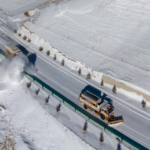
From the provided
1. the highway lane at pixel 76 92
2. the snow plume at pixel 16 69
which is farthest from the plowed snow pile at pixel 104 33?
the snow plume at pixel 16 69

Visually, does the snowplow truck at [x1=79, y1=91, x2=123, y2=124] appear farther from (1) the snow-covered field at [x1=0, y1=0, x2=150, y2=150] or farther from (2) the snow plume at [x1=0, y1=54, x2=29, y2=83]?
(2) the snow plume at [x1=0, y1=54, x2=29, y2=83]

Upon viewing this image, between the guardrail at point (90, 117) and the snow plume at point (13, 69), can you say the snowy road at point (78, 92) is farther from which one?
the snow plume at point (13, 69)

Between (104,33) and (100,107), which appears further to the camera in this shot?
(104,33)

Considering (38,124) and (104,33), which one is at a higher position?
(104,33)

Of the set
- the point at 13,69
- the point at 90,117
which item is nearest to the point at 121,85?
the point at 90,117

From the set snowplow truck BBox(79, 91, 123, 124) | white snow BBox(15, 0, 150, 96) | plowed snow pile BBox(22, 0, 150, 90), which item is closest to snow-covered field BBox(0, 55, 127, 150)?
snowplow truck BBox(79, 91, 123, 124)

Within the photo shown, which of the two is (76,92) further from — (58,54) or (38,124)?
(58,54)

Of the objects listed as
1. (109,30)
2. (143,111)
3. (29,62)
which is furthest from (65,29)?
(143,111)
